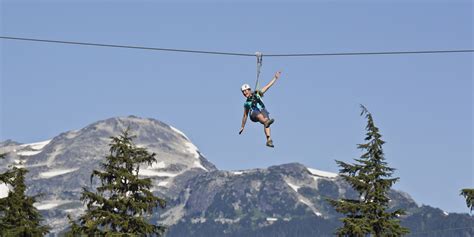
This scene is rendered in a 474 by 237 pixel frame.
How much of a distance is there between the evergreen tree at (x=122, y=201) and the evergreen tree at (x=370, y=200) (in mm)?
9709

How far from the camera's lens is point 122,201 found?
2140 inches

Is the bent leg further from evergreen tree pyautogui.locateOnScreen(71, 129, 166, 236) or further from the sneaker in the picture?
evergreen tree pyautogui.locateOnScreen(71, 129, 166, 236)

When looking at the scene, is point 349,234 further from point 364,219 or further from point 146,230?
point 146,230

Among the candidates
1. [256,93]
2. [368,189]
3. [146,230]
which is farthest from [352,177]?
[256,93]

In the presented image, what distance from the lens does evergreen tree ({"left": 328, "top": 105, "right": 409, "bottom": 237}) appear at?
5712 cm

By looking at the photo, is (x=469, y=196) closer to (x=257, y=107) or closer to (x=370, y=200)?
(x=370, y=200)

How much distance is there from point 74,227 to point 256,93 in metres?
24.4

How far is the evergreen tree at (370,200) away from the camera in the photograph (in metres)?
57.1

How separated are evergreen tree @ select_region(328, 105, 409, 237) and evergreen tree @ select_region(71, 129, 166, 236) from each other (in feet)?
31.9

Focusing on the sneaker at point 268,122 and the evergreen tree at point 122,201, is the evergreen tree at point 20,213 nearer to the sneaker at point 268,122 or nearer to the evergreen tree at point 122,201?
the evergreen tree at point 122,201

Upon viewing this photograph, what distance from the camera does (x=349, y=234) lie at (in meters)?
57.6

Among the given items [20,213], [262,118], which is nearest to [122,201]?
[20,213]

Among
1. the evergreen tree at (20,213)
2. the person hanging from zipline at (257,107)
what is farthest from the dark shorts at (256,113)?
the evergreen tree at (20,213)

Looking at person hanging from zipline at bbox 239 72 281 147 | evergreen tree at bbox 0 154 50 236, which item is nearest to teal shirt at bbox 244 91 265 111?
person hanging from zipline at bbox 239 72 281 147
